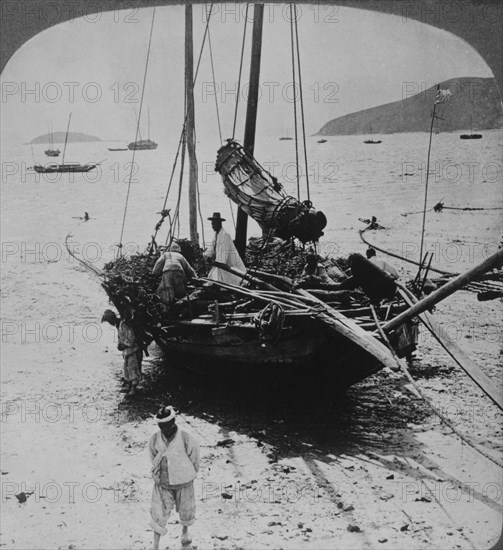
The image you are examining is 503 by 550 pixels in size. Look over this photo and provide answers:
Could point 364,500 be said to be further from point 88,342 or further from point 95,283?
point 95,283

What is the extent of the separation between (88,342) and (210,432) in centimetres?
427

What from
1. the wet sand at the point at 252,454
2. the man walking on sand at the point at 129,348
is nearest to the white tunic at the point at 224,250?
the man walking on sand at the point at 129,348

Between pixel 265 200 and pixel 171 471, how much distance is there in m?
4.27

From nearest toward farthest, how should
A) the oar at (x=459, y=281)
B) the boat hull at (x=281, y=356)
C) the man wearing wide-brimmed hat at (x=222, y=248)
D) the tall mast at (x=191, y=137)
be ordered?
the oar at (x=459, y=281)
the boat hull at (x=281, y=356)
the man wearing wide-brimmed hat at (x=222, y=248)
the tall mast at (x=191, y=137)

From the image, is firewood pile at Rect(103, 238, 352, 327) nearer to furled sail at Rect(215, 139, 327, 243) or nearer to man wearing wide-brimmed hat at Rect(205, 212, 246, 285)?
man wearing wide-brimmed hat at Rect(205, 212, 246, 285)

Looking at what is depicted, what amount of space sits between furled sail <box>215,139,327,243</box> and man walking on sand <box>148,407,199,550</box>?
345cm

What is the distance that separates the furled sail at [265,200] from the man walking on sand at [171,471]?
3.45 m

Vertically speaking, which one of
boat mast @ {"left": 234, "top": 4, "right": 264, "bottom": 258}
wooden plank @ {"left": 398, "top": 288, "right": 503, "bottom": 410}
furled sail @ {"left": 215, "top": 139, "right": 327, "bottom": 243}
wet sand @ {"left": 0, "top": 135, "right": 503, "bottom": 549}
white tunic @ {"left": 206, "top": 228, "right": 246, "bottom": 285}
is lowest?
wet sand @ {"left": 0, "top": 135, "right": 503, "bottom": 549}

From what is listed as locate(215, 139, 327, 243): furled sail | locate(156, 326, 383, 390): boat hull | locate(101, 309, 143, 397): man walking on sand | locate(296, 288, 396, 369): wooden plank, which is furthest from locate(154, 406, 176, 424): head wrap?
locate(215, 139, 327, 243): furled sail

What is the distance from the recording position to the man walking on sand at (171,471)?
4008 mm

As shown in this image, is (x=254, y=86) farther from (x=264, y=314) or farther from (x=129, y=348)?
A: (x=129, y=348)

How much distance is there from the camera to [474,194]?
88.8 feet

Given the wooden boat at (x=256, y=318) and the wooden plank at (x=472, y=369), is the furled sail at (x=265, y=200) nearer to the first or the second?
the wooden boat at (x=256, y=318)

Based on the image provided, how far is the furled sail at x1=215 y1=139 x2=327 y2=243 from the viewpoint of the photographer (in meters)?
6.86
